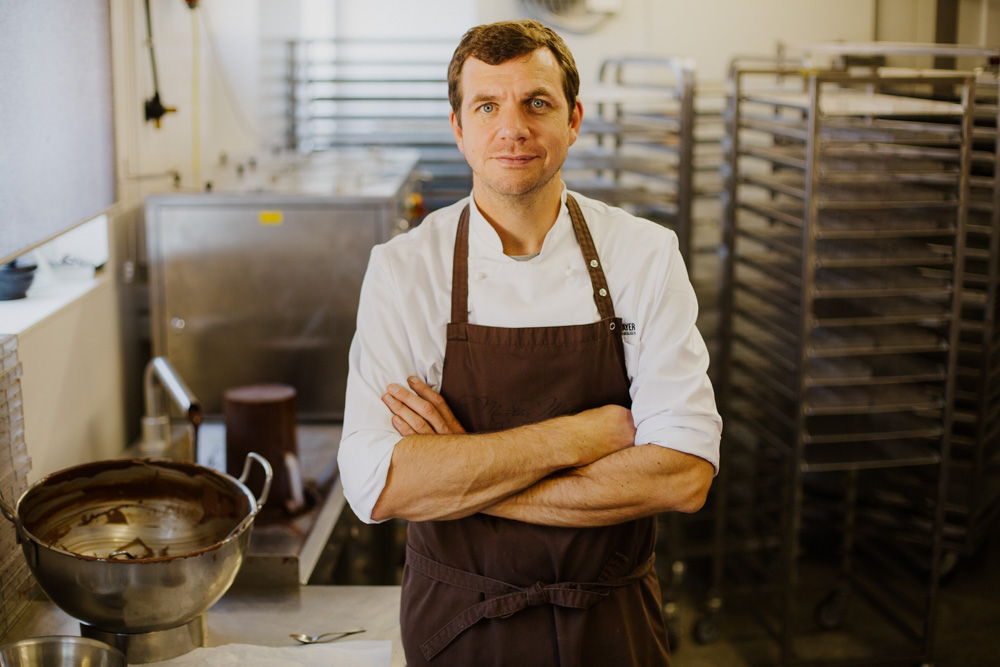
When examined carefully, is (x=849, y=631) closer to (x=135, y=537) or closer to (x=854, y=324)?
(x=854, y=324)

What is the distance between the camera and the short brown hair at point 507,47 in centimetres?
151

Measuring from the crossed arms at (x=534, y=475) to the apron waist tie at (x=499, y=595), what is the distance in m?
0.12

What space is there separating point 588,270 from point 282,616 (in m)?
0.90

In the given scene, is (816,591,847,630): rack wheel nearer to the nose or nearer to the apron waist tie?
the apron waist tie

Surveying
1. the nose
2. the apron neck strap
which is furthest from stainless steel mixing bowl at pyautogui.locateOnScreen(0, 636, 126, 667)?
the nose

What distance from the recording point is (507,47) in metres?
1.51

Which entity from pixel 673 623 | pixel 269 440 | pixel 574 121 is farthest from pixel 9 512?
pixel 673 623

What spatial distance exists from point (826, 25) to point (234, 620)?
17.3 feet

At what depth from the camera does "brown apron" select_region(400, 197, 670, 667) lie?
5.02 feet

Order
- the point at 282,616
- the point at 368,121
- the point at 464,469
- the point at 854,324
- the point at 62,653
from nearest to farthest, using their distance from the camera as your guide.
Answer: the point at 62,653, the point at 464,469, the point at 282,616, the point at 854,324, the point at 368,121

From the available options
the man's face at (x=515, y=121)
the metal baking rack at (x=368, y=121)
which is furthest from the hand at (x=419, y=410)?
the metal baking rack at (x=368, y=121)

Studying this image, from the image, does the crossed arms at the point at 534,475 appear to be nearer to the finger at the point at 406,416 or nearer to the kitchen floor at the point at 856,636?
the finger at the point at 406,416

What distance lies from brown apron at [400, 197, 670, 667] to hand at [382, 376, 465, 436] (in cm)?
4

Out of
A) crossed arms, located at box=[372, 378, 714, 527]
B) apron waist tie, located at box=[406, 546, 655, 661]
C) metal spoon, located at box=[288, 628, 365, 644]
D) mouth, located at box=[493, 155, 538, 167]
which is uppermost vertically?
mouth, located at box=[493, 155, 538, 167]
